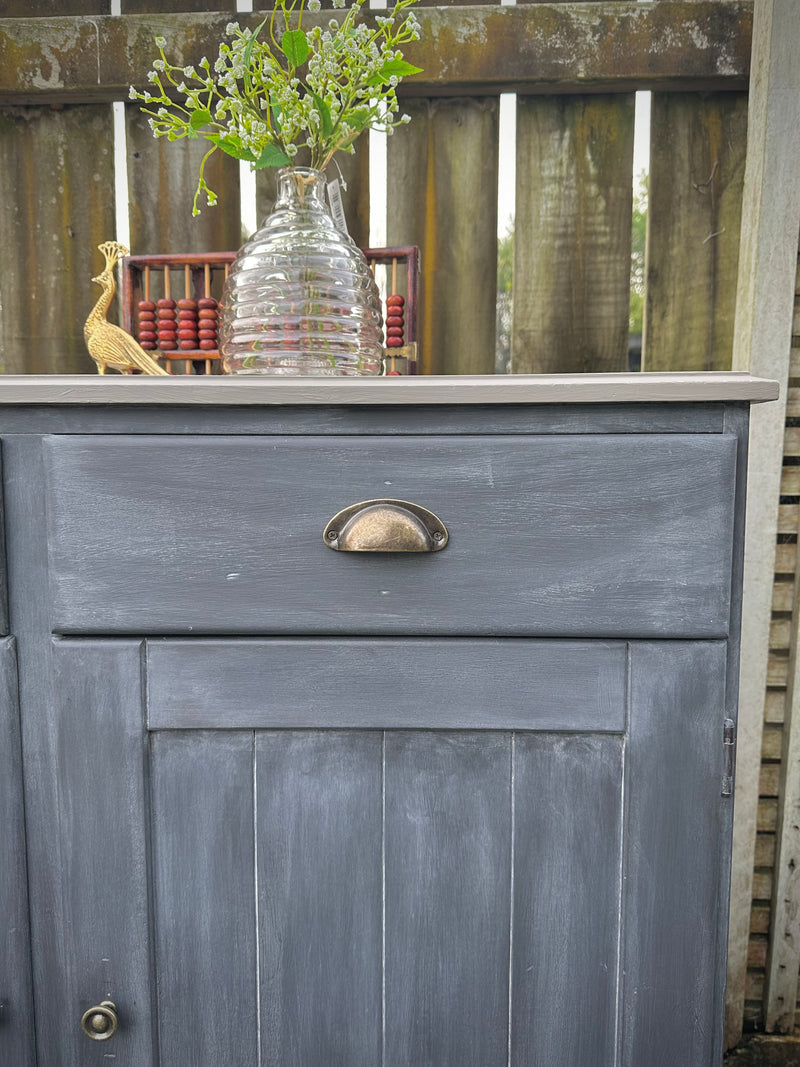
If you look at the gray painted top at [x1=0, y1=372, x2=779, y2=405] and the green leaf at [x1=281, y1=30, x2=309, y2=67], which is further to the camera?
the green leaf at [x1=281, y1=30, x2=309, y2=67]

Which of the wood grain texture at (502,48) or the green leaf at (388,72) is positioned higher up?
the wood grain texture at (502,48)

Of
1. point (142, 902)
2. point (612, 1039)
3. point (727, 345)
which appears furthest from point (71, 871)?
point (727, 345)

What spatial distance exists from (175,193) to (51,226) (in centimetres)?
23

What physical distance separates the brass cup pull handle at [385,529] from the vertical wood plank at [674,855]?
0.22 meters

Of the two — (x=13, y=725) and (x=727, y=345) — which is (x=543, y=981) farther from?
(x=727, y=345)

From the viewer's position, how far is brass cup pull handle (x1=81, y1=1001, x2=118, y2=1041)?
70cm

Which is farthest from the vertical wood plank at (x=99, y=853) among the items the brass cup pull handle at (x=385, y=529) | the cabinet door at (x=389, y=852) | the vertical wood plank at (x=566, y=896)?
the vertical wood plank at (x=566, y=896)

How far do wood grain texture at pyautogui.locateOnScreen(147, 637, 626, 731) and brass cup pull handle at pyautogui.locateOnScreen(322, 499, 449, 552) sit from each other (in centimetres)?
9

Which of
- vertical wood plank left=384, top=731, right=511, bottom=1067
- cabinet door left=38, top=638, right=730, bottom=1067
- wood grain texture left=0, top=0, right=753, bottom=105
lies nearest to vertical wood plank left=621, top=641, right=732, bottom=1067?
cabinet door left=38, top=638, right=730, bottom=1067

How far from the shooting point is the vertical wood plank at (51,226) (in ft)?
4.09

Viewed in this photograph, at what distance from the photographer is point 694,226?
1205 millimetres

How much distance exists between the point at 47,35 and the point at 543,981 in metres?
1.54

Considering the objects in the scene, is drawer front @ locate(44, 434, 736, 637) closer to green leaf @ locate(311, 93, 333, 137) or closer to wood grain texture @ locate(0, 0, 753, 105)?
green leaf @ locate(311, 93, 333, 137)

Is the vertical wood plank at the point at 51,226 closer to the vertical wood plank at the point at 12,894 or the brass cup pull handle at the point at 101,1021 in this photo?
the vertical wood plank at the point at 12,894
